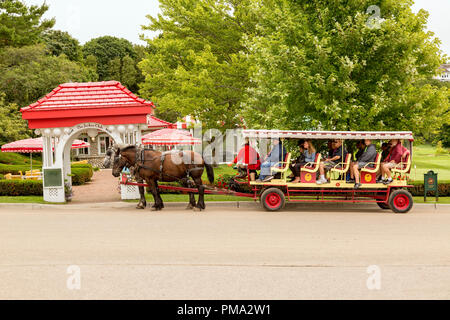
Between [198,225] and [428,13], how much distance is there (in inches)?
451

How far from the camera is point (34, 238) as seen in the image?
8.87 meters

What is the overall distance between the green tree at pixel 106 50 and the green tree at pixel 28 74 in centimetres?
2941

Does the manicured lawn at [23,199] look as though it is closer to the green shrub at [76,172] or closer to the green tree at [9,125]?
the green shrub at [76,172]

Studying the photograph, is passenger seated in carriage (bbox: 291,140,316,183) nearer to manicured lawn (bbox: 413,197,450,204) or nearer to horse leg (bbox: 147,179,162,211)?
horse leg (bbox: 147,179,162,211)

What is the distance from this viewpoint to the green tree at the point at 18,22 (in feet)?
111

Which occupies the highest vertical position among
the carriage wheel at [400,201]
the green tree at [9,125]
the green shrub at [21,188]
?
the green tree at [9,125]

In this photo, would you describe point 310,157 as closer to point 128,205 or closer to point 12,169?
point 128,205

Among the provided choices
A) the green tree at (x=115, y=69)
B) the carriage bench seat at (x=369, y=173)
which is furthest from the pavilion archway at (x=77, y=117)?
the green tree at (x=115, y=69)

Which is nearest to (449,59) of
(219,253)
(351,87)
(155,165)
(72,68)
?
(351,87)

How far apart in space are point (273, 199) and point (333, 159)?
227cm

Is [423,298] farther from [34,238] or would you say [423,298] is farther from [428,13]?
[428,13]

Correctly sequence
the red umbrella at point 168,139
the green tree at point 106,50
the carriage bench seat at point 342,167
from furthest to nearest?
1. the green tree at point 106,50
2. the red umbrella at point 168,139
3. the carriage bench seat at point 342,167

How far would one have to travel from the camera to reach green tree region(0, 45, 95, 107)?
34.3m

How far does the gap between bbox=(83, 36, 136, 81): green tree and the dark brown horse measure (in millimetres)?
55952
